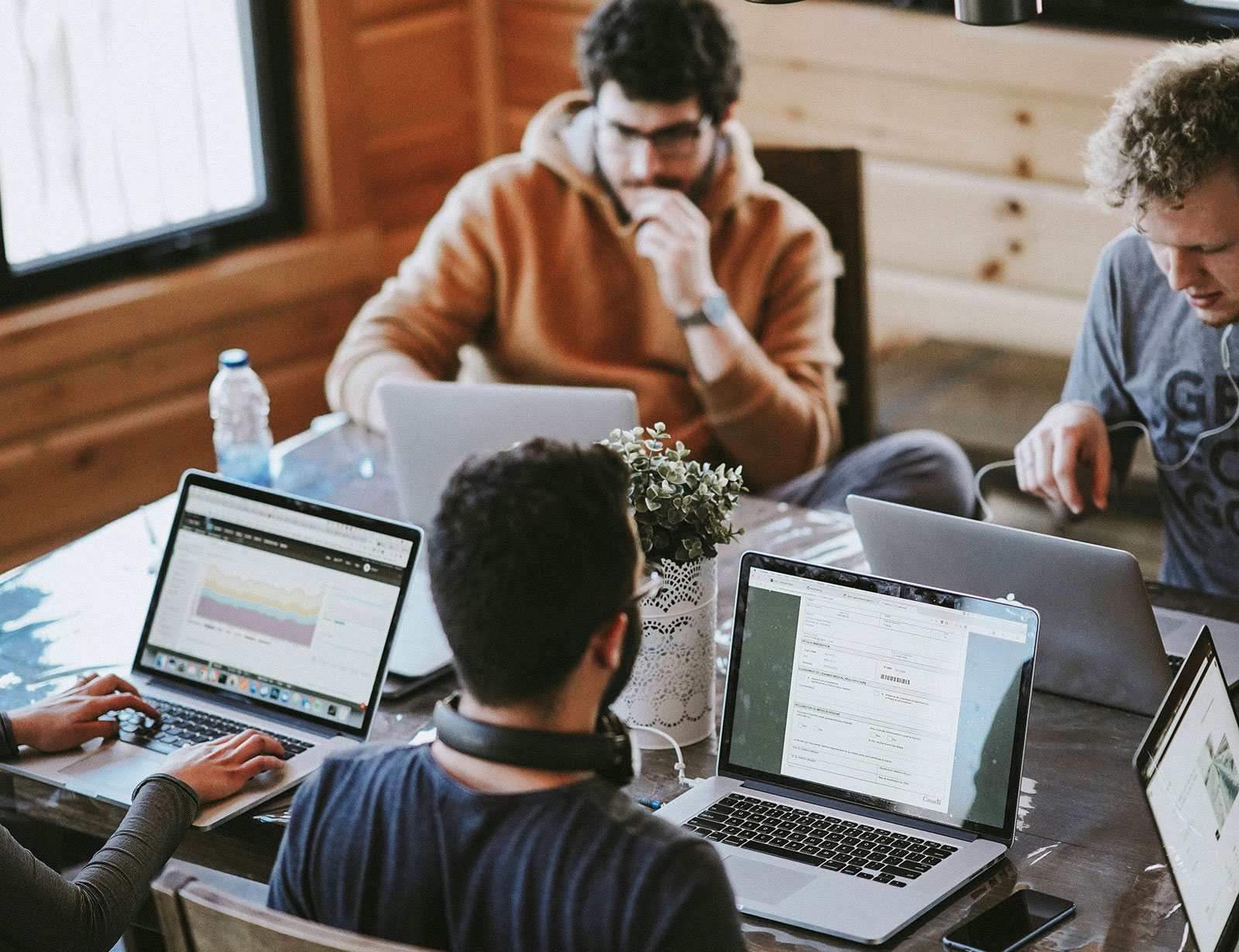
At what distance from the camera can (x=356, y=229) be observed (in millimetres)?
3750

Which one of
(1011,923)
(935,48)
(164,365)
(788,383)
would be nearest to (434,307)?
(788,383)

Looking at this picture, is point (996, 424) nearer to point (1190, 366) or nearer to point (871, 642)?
point (1190, 366)

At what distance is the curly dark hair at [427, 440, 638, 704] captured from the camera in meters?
1.07

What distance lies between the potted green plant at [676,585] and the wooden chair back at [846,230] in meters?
1.23

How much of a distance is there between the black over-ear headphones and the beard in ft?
0.12

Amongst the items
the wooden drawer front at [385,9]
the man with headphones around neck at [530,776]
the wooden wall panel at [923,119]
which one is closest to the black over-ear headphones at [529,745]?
the man with headphones around neck at [530,776]

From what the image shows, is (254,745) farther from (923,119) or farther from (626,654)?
(923,119)

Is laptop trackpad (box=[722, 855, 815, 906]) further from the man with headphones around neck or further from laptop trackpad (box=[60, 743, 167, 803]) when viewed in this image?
laptop trackpad (box=[60, 743, 167, 803])

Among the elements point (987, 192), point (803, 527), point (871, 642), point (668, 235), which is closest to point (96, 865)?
point (871, 642)

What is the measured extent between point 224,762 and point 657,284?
1.42 metres

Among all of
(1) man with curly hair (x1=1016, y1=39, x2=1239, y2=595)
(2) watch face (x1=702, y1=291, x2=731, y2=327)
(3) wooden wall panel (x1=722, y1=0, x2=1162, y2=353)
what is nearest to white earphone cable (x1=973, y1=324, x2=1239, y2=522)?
(1) man with curly hair (x1=1016, y1=39, x2=1239, y2=595)

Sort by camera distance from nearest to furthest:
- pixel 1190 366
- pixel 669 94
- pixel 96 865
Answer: pixel 96 865, pixel 1190 366, pixel 669 94

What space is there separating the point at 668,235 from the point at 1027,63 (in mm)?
1223

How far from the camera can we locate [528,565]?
107cm
